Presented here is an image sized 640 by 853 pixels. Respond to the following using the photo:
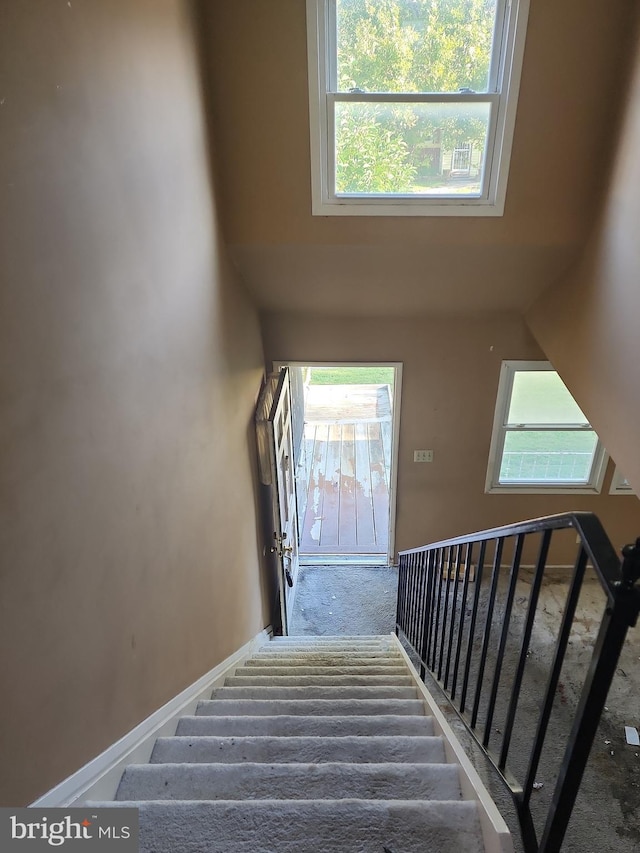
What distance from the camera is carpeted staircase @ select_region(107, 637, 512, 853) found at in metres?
1.03

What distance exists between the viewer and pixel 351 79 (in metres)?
2.30

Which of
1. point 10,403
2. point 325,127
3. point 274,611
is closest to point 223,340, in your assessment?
point 325,127

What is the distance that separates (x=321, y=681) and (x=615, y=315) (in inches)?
85.8

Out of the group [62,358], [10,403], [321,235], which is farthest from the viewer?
[321,235]

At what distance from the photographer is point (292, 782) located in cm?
124

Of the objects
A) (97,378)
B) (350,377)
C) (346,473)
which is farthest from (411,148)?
(350,377)

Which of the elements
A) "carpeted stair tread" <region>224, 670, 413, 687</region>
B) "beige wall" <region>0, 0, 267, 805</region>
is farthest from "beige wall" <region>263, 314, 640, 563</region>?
"carpeted stair tread" <region>224, 670, 413, 687</region>

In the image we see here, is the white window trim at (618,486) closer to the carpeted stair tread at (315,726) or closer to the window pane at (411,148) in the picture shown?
the window pane at (411,148)

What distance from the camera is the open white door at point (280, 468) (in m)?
3.09

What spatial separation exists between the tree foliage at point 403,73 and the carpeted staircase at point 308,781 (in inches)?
94.9

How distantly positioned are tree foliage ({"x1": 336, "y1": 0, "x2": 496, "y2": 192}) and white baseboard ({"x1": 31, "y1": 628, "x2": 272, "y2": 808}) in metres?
2.45

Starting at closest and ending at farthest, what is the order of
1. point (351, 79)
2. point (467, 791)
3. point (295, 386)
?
point (467, 791), point (351, 79), point (295, 386)

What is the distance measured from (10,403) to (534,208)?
2.50 metres

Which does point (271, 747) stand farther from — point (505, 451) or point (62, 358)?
point (505, 451)
